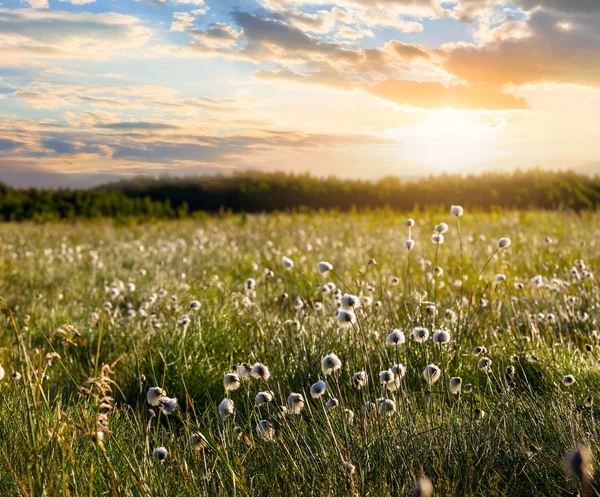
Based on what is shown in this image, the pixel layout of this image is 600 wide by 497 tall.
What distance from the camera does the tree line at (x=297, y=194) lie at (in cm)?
2456

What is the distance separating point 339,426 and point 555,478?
0.84 metres

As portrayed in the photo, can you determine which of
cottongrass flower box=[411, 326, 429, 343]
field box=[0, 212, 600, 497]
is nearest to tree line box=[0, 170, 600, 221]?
field box=[0, 212, 600, 497]

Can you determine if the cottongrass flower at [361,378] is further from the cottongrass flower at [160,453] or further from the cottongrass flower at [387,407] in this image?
the cottongrass flower at [160,453]

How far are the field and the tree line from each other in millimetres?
18451

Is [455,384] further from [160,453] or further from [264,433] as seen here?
[160,453]

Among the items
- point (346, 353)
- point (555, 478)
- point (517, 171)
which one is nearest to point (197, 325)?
point (346, 353)

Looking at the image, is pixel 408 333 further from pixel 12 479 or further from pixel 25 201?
pixel 25 201

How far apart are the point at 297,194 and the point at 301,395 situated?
85.3 feet

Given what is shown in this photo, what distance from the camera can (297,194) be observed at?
94.1 ft

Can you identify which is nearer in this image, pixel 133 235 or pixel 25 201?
pixel 133 235

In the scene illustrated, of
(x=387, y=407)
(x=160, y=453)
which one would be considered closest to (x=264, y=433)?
(x=160, y=453)

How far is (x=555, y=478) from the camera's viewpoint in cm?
222

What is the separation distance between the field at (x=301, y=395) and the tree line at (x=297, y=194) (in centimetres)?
1845

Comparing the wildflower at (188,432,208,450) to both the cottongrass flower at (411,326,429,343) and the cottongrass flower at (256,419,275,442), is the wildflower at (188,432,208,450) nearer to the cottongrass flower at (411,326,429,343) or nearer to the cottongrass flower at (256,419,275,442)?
the cottongrass flower at (256,419,275,442)
